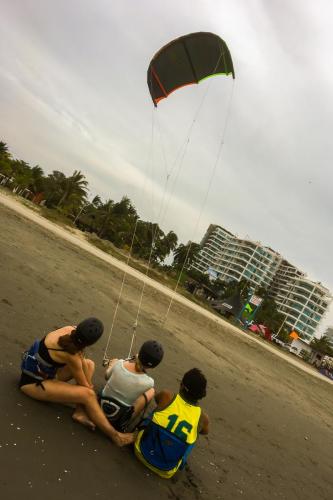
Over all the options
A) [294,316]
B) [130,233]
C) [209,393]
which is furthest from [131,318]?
[294,316]

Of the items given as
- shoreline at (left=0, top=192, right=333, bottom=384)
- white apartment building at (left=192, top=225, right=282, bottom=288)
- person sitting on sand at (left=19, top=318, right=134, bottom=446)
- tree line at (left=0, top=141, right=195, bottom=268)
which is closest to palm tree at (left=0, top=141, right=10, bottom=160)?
tree line at (left=0, top=141, right=195, bottom=268)

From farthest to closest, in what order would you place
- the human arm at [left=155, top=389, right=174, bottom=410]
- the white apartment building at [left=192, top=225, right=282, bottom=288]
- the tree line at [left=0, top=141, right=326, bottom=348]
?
the white apartment building at [left=192, top=225, right=282, bottom=288], the tree line at [left=0, top=141, right=326, bottom=348], the human arm at [left=155, top=389, right=174, bottom=410]

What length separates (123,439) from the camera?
390 cm

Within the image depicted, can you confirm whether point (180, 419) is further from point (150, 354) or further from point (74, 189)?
point (74, 189)

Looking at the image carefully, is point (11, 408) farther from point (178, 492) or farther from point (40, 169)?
point (40, 169)

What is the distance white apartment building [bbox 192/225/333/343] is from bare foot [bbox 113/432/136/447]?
448 feet

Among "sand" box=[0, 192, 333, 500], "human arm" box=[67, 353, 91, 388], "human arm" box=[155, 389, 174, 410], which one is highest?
"human arm" box=[155, 389, 174, 410]

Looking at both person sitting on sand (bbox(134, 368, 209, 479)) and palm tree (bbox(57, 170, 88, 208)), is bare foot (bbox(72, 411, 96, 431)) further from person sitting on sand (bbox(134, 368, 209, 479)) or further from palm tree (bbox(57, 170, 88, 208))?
palm tree (bbox(57, 170, 88, 208))

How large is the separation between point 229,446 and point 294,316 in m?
150

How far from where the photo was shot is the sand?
323 cm

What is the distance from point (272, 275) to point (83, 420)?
171m

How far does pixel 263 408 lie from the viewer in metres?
9.28

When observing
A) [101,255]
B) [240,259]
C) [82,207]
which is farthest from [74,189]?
[240,259]

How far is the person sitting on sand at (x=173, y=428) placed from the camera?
3.63 m
